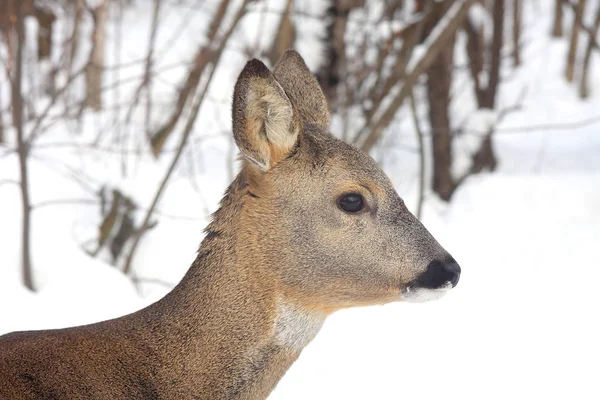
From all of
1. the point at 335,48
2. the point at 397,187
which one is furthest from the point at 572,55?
the point at 397,187

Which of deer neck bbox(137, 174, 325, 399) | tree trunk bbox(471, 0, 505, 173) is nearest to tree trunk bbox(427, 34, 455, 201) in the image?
tree trunk bbox(471, 0, 505, 173)

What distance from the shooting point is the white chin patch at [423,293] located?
304 centimetres

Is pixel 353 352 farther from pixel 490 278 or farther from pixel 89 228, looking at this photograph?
pixel 89 228

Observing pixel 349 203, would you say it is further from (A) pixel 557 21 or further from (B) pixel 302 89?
(A) pixel 557 21

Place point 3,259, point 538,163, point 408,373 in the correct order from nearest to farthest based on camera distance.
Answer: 1. point 408,373
2. point 3,259
3. point 538,163

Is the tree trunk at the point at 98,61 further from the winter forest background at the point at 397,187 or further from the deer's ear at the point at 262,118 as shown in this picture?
the deer's ear at the point at 262,118

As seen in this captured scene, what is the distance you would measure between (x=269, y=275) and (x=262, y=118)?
463mm

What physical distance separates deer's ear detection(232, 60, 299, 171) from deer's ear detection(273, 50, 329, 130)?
1.40ft

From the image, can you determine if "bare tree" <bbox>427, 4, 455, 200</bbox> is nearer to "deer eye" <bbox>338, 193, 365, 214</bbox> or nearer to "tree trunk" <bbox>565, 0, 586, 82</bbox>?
"tree trunk" <bbox>565, 0, 586, 82</bbox>

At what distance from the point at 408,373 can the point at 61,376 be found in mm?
2574

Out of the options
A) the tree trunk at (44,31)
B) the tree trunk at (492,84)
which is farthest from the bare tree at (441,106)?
the tree trunk at (44,31)

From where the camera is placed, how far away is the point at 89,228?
22.8 feet

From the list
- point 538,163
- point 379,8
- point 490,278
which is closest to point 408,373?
point 490,278

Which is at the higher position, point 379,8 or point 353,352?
point 379,8
